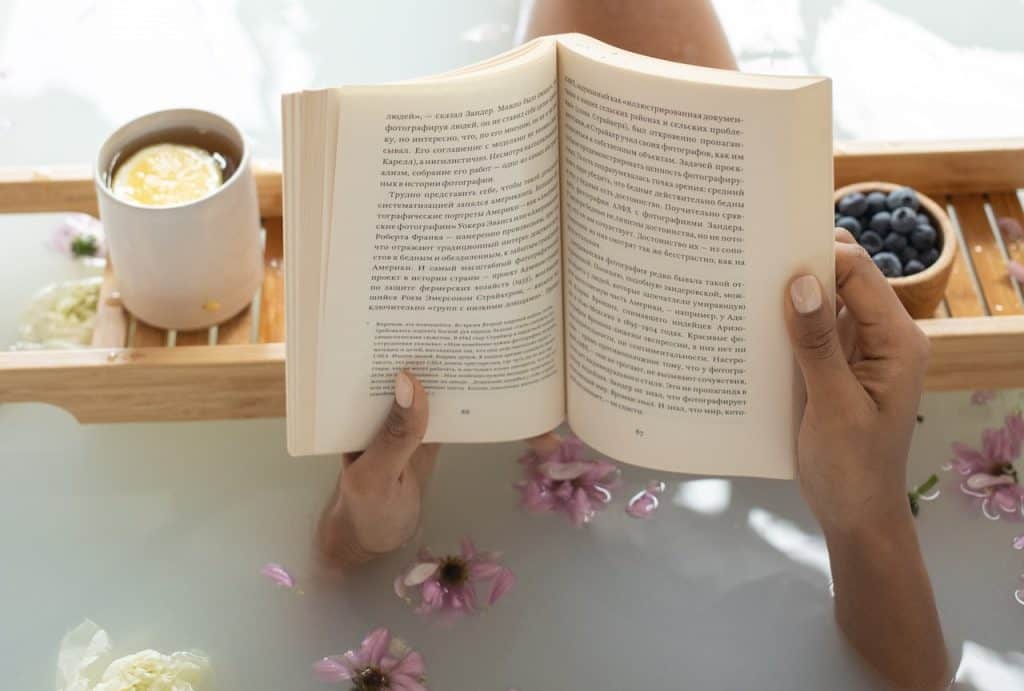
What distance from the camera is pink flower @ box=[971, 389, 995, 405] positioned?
1.20 m

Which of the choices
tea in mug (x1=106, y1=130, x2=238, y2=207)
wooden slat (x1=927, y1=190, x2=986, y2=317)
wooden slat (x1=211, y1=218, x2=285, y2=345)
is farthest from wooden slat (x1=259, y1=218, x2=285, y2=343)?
wooden slat (x1=927, y1=190, x2=986, y2=317)

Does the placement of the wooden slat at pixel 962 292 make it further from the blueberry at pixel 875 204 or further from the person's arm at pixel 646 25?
the person's arm at pixel 646 25

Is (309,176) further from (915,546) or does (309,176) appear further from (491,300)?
(915,546)

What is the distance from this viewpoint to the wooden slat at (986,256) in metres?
1.16

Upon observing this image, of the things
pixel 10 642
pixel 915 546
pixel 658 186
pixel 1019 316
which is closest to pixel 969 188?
pixel 1019 316

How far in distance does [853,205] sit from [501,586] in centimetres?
46

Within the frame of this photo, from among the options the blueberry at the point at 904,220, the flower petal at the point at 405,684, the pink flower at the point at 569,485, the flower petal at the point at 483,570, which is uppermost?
the blueberry at the point at 904,220

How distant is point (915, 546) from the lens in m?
0.94

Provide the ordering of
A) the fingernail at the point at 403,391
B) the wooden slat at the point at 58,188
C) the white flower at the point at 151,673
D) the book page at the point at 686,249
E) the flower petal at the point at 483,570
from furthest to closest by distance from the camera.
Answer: the wooden slat at the point at 58,188 < the flower petal at the point at 483,570 < the white flower at the point at 151,673 < the fingernail at the point at 403,391 < the book page at the point at 686,249

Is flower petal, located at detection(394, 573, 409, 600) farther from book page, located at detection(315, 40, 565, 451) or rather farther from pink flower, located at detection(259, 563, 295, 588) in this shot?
book page, located at detection(315, 40, 565, 451)

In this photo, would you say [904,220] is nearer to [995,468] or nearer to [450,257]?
[995,468]

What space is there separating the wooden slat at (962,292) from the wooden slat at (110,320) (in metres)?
0.73

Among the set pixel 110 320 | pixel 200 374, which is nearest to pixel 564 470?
pixel 200 374

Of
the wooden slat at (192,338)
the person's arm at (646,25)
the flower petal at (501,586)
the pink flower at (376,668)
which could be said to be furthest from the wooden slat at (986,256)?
the wooden slat at (192,338)
